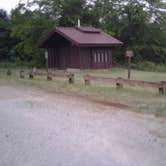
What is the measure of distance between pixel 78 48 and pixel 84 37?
1.16 metres

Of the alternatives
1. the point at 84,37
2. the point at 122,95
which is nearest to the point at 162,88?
the point at 122,95

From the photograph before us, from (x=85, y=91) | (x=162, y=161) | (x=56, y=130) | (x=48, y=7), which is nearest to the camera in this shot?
(x=162, y=161)

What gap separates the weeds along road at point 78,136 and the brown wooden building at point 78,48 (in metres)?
15.2

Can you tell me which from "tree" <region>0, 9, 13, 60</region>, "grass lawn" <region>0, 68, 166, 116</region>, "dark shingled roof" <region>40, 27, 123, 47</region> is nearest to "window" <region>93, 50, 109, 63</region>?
"dark shingled roof" <region>40, 27, 123, 47</region>

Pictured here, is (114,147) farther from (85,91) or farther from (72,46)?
(72,46)

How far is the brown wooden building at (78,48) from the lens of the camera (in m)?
25.1

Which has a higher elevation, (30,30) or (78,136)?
(30,30)

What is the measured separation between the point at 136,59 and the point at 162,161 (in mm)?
28230

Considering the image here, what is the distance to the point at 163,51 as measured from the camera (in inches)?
1308

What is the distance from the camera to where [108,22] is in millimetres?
33844

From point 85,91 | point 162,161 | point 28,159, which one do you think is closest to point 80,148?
point 28,159

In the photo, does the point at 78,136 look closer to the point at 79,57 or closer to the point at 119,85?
the point at 119,85

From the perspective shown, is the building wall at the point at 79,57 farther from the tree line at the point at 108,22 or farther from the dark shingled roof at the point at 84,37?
the tree line at the point at 108,22

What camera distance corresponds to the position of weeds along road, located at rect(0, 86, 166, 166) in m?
5.16
